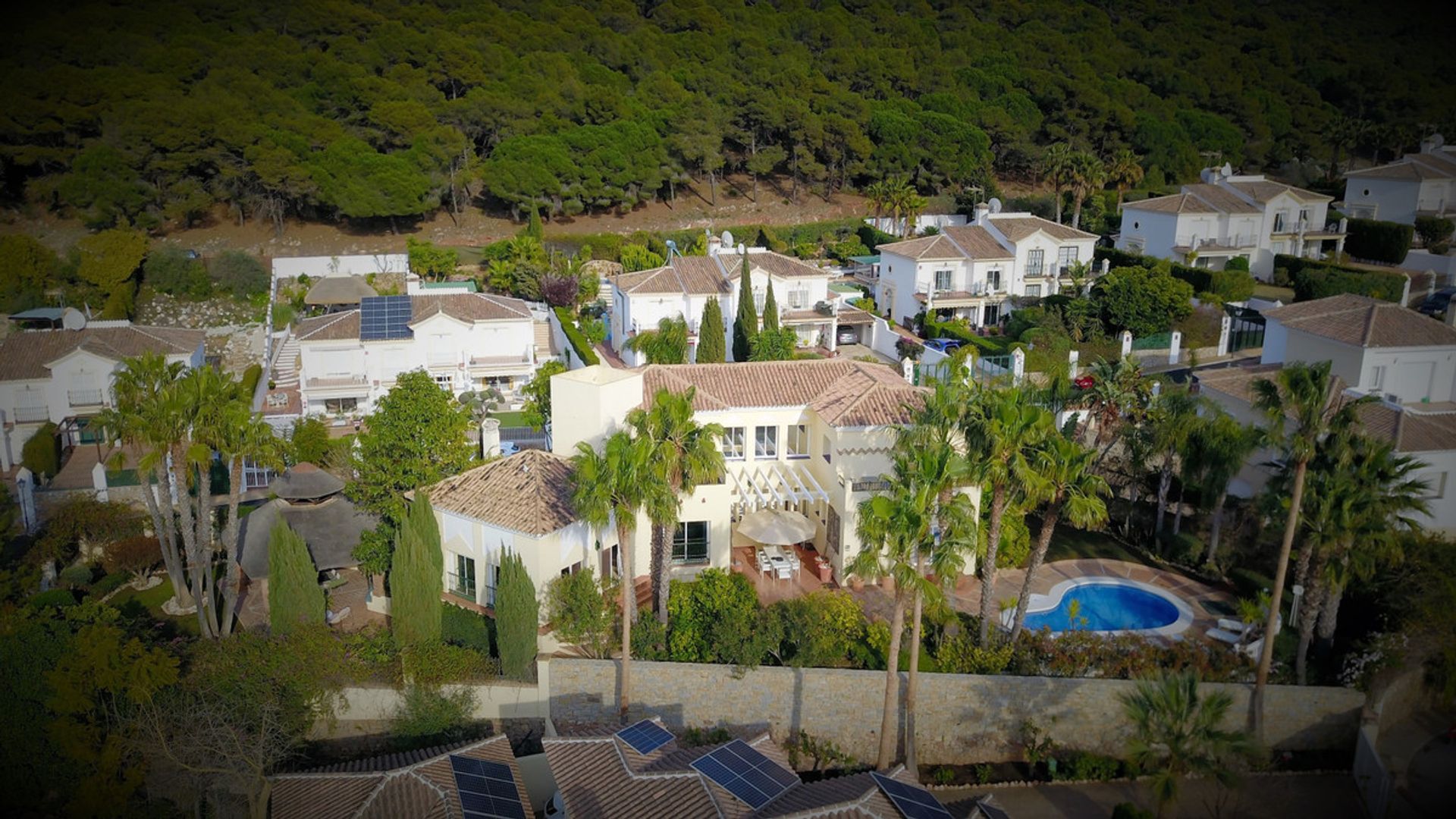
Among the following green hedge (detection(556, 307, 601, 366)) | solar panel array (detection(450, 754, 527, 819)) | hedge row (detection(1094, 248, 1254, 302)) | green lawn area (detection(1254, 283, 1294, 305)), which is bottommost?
solar panel array (detection(450, 754, 527, 819))

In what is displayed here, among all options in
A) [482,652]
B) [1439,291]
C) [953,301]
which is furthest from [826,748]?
[1439,291]

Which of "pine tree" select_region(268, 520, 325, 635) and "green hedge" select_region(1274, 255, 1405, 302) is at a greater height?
"green hedge" select_region(1274, 255, 1405, 302)

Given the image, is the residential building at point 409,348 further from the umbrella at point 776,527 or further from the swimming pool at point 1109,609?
the swimming pool at point 1109,609

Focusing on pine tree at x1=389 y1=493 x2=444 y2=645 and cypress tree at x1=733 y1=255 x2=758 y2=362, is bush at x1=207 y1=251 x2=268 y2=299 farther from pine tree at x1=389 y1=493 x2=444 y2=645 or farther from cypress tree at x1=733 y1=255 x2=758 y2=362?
pine tree at x1=389 y1=493 x2=444 y2=645

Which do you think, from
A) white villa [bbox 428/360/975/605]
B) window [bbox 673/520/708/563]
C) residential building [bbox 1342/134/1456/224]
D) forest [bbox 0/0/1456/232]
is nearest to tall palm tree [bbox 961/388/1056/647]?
white villa [bbox 428/360/975/605]

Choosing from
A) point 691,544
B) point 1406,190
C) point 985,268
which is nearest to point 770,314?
point 985,268

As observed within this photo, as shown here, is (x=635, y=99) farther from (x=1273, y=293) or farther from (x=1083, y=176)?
(x=1273, y=293)
